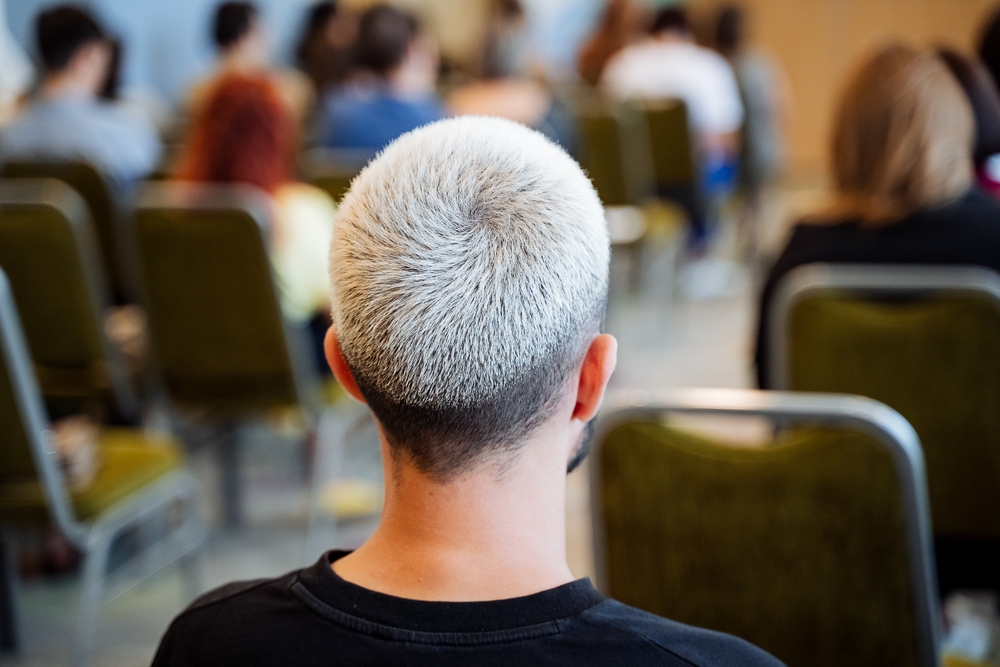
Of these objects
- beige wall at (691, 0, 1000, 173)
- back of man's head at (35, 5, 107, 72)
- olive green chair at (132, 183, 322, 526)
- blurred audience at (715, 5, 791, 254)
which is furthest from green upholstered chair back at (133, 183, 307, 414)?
beige wall at (691, 0, 1000, 173)

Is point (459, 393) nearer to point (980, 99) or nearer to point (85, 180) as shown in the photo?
point (980, 99)

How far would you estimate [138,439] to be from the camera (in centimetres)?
243

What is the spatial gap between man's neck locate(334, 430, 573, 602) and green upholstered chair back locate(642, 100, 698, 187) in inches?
176

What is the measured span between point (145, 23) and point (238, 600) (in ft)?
24.7

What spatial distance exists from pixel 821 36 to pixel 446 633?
10363 millimetres

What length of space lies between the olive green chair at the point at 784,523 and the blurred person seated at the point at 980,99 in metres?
1.41

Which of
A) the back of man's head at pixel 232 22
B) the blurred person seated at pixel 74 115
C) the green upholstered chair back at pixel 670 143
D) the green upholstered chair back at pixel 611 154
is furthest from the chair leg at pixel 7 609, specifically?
the green upholstered chair back at pixel 670 143

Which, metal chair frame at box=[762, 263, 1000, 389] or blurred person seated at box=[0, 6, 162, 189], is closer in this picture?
metal chair frame at box=[762, 263, 1000, 389]

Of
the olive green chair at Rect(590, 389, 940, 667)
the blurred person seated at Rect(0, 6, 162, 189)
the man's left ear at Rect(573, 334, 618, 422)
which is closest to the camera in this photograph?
the man's left ear at Rect(573, 334, 618, 422)

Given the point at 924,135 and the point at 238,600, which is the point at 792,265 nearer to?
the point at 924,135

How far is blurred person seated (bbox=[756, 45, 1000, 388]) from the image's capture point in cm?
203

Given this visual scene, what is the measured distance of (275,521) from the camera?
3111mm

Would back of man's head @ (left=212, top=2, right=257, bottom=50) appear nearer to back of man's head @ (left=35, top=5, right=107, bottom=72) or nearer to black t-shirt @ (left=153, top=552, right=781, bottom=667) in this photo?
back of man's head @ (left=35, top=5, right=107, bottom=72)

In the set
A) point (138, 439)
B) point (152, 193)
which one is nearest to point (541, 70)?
point (152, 193)
